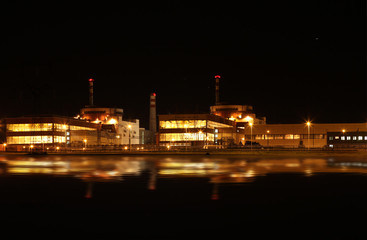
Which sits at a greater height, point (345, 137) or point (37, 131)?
point (37, 131)

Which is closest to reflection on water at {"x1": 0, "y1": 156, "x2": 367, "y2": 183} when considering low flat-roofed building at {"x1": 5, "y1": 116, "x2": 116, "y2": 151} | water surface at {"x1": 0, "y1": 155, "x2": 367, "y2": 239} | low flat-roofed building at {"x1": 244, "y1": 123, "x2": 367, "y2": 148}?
water surface at {"x1": 0, "y1": 155, "x2": 367, "y2": 239}

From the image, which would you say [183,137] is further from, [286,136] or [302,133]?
[302,133]

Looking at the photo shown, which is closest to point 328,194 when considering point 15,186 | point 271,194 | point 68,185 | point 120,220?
point 271,194

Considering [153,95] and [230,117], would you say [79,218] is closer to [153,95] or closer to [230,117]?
[230,117]

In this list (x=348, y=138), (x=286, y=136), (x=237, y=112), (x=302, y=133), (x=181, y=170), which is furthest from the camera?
(x=237, y=112)

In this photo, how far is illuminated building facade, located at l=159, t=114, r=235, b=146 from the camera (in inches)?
4149

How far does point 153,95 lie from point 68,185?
12596 cm

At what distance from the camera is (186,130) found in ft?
347

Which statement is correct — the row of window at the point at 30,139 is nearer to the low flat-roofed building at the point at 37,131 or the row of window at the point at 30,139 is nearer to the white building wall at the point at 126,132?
the low flat-roofed building at the point at 37,131

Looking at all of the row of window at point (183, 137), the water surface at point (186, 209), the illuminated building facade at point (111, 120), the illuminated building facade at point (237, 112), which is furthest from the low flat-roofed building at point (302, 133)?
the water surface at point (186, 209)

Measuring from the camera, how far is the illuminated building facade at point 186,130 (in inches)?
4149

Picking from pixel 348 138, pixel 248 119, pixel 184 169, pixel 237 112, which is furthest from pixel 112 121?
pixel 184 169

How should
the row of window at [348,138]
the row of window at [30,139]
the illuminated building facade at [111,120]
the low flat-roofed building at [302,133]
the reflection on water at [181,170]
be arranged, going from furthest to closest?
1. the illuminated building facade at [111,120]
2. the row of window at [30,139]
3. the low flat-roofed building at [302,133]
4. the row of window at [348,138]
5. the reflection on water at [181,170]

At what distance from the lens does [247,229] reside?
10.8 m
